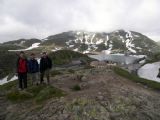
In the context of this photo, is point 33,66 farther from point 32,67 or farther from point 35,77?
point 35,77

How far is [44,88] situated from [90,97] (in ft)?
17.9

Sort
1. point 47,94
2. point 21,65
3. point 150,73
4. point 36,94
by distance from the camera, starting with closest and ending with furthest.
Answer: point 47,94 < point 36,94 < point 21,65 < point 150,73

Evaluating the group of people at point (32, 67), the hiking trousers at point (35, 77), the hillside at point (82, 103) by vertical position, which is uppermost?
the group of people at point (32, 67)

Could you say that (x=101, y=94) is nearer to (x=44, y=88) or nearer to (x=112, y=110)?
(x=112, y=110)

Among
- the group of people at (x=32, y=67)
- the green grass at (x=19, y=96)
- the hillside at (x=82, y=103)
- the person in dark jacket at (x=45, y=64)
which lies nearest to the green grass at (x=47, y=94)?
the hillside at (x=82, y=103)

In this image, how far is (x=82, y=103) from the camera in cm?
2448

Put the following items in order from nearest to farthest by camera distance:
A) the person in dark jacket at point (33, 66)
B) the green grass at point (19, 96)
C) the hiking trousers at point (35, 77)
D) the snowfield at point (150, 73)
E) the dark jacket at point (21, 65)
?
1. the green grass at point (19, 96)
2. the dark jacket at point (21, 65)
3. the person in dark jacket at point (33, 66)
4. the hiking trousers at point (35, 77)
5. the snowfield at point (150, 73)

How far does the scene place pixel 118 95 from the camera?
26828 millimetres

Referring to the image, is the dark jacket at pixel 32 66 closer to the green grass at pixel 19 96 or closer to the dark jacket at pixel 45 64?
the dark jacket at pixel 45 64

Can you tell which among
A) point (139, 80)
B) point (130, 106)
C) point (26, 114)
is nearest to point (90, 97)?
point (130, 106)

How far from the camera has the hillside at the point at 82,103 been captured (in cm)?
2364

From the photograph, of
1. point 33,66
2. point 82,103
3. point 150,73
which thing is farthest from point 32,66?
point 150,73

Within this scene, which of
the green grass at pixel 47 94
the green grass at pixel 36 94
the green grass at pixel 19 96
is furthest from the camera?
the green grass at pixel 19 96

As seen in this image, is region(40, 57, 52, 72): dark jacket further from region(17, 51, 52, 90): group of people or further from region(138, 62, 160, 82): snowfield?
region(138, 62, 160, 82): snowfield
